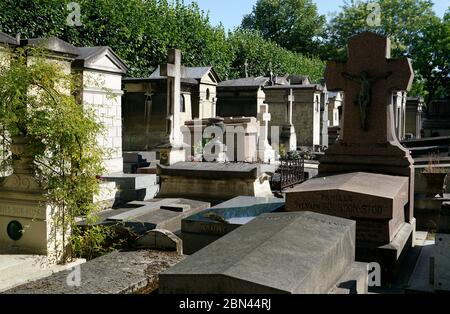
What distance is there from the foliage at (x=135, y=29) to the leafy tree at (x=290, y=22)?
3219 cm

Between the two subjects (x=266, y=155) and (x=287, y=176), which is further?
(x=266, y=155)

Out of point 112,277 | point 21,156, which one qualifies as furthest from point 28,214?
point 112,277

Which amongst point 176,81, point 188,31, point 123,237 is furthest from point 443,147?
point 188,31

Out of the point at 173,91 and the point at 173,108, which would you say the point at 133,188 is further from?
the point at 173,91

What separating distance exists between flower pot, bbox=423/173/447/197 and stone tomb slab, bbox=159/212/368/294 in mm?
5019

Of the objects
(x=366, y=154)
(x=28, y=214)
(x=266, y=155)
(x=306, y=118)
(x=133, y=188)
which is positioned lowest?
(x=133, y=188)

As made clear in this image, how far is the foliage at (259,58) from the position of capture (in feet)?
123

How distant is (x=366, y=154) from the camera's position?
8.47 m

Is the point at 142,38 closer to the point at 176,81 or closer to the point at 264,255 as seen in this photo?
the point at 176,81

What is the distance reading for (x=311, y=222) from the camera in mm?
4668

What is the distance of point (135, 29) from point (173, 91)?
12.2 m
